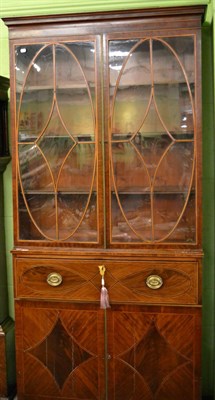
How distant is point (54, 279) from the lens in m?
2.40

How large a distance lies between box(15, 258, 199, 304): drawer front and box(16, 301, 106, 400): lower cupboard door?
0.30 ft

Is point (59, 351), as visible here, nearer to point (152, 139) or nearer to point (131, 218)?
point (131, 218)

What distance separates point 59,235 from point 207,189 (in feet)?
2.77

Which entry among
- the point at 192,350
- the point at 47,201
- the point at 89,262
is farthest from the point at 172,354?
the point at 47,201

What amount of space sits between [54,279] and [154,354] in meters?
0.63

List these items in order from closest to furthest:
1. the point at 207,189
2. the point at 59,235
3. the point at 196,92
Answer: the point at 196,92 < the point at 59,235 < the point at 207,189

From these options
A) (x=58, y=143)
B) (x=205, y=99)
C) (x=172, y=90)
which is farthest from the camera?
(x=205, y=99)

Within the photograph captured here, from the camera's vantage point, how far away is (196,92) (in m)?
2.24

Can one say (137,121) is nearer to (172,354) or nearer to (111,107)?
(111,107)

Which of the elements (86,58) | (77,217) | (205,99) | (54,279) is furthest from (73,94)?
(54,279)

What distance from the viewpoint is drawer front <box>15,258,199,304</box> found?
2316mm

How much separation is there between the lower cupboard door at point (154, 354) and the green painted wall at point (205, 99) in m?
0.33

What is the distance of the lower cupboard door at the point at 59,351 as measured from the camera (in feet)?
7.93

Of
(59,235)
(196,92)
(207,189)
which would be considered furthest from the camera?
(207,189)
